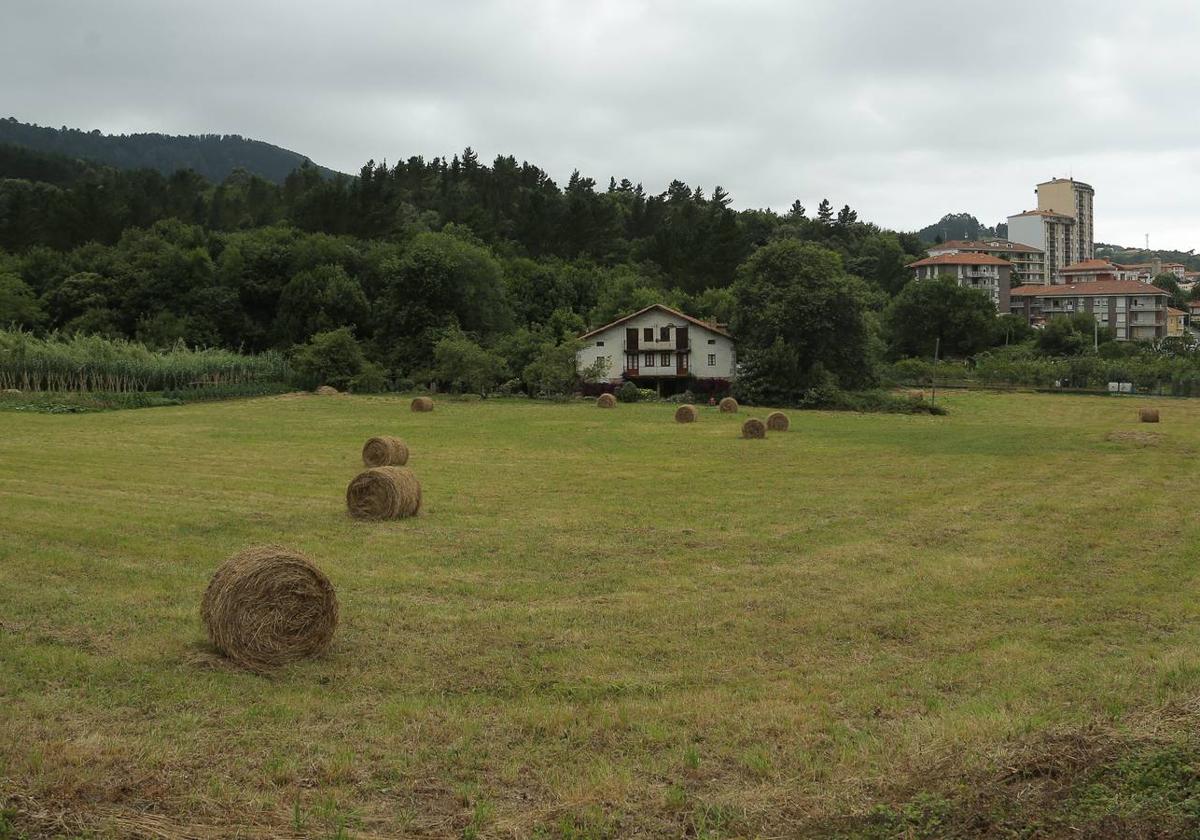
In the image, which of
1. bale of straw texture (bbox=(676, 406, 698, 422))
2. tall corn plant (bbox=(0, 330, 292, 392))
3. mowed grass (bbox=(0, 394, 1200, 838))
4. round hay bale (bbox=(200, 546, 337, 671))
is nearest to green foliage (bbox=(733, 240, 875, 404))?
bale of straw texture (bbox=(676, 406, 698, 422))

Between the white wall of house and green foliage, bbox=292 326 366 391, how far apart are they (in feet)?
51.1

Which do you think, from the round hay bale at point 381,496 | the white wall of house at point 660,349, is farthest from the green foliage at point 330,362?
the round hay bale at point 381,496

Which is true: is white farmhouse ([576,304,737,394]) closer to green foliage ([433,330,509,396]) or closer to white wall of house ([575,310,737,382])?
white wall of house ([575,310,737,382])

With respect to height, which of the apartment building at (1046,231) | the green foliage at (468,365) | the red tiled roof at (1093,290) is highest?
the apartment building at (1046,231)

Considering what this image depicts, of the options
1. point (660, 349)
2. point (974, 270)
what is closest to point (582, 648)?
point (660, 349)

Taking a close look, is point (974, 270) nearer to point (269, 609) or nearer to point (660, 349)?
point (660, 349)

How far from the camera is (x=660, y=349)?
73.4 metres

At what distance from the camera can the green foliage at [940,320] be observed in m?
96.8

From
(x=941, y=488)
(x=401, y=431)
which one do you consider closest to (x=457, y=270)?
(x=401, y=431)

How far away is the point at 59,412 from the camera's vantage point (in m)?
49.8

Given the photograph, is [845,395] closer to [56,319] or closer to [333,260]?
[333,260]

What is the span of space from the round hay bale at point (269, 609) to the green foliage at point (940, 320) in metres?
92.1

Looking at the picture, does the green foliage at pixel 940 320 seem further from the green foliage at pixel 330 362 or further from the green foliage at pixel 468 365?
the green foliage at pixel 330 362

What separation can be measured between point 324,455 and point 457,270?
50.3 metres
